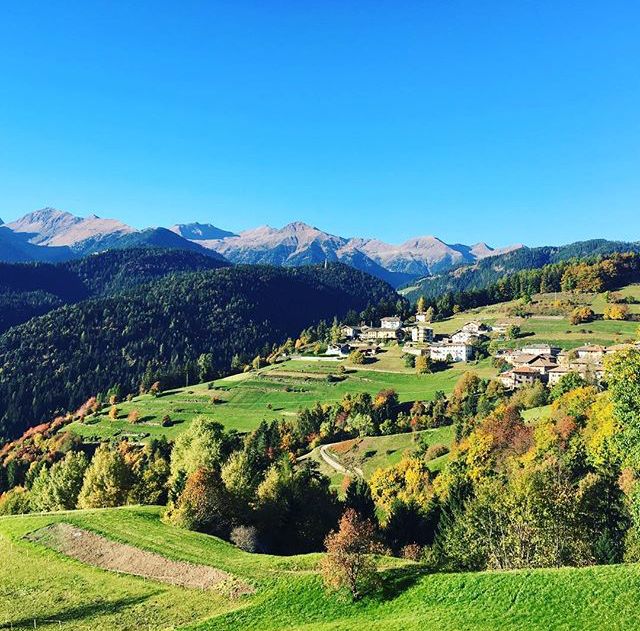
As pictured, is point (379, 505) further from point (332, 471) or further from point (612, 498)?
point (612, 498)

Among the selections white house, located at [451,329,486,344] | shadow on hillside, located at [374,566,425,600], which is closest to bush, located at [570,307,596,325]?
white house, located at [451,329,486,344]

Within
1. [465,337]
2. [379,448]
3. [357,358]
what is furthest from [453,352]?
[379,448]

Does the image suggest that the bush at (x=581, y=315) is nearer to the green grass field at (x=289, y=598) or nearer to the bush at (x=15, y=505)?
the bush at (x=15, y=505)

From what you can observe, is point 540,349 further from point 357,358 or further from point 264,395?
point 264,395

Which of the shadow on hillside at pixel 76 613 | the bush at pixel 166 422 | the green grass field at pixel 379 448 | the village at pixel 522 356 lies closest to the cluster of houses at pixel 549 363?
the village at pixel 522 356

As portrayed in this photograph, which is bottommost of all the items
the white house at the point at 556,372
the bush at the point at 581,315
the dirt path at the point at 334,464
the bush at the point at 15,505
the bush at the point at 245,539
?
the bush at the point at 15,505

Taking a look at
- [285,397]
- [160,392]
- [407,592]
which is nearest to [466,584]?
[407,592]
